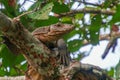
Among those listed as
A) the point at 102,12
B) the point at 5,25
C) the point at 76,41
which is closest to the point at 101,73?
the point at 5,25

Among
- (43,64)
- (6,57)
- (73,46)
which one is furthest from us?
(73,46)

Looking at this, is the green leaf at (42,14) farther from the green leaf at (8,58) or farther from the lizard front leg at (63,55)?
the green leaf at (8,58)

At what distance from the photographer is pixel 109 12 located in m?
2.45

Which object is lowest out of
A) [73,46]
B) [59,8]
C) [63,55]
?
[73,46]

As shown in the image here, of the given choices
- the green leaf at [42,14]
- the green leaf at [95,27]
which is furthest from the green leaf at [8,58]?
the green leaf at [95,27]

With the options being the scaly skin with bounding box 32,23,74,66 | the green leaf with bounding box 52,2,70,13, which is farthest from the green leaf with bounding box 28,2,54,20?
the green leaf with bounding box 52,2,70,13

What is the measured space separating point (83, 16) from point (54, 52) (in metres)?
1.11

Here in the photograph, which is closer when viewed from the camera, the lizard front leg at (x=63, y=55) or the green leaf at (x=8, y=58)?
the lizard front leg at (x=63, y=55)

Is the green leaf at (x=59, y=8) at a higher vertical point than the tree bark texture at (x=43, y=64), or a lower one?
higher

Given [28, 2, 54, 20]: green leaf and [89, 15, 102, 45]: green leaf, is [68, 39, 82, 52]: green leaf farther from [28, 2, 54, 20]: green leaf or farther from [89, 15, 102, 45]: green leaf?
[28, 2, 54, 20]: green leaf

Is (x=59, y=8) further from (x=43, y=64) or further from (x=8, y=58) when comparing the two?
(x=43, y=64)

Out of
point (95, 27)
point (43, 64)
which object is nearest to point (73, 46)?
point (95, 27)

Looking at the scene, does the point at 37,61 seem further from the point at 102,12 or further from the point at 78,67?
the point at 102,12

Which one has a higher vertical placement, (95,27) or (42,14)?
(42,14)
